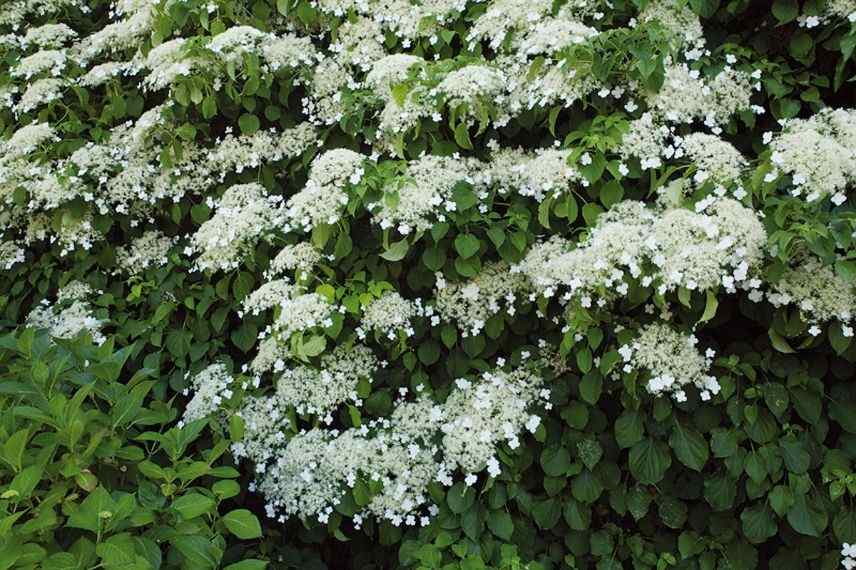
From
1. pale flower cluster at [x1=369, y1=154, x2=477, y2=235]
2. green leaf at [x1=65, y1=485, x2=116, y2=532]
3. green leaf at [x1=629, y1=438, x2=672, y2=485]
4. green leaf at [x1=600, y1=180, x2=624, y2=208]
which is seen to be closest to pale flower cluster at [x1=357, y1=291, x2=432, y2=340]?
pale flower cluster at [x1=369, y1=154, x2=477, y2=235]

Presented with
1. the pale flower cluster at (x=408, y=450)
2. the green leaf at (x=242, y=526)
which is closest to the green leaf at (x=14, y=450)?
the green leaf at (x=242, y=526)

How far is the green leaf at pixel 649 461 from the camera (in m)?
2.75

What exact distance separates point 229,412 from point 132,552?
155 centimetres

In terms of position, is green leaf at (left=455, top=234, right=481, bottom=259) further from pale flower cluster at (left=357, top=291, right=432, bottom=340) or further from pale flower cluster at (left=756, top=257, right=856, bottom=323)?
pale flower cluster at (left=756, top=257, right=856, bottom=323)

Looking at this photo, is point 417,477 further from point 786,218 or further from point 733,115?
point 733,115

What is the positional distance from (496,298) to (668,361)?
704 mm

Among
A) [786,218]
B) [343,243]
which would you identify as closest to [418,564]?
[343,243]

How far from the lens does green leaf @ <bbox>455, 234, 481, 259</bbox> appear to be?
2.89 m

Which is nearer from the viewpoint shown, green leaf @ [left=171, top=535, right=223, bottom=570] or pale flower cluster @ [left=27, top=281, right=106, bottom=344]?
green leaf @ [left=171, top=535, right=223, bottom=570]

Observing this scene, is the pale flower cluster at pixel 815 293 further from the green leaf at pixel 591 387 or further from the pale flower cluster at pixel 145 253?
the pale flower cluster at pixel 145 253

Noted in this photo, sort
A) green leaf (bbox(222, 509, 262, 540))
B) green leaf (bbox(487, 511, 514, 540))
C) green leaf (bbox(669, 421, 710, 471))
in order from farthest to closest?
green leaf (bbox(487, 511, 514, 540)), green leaf (bbox(669, 421, 710, 471)), green leaf (bbox(222, 509, 262, 540))

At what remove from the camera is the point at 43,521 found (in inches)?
67.2

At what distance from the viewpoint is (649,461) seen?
2.76 meters

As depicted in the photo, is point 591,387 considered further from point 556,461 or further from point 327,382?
point 327,382
